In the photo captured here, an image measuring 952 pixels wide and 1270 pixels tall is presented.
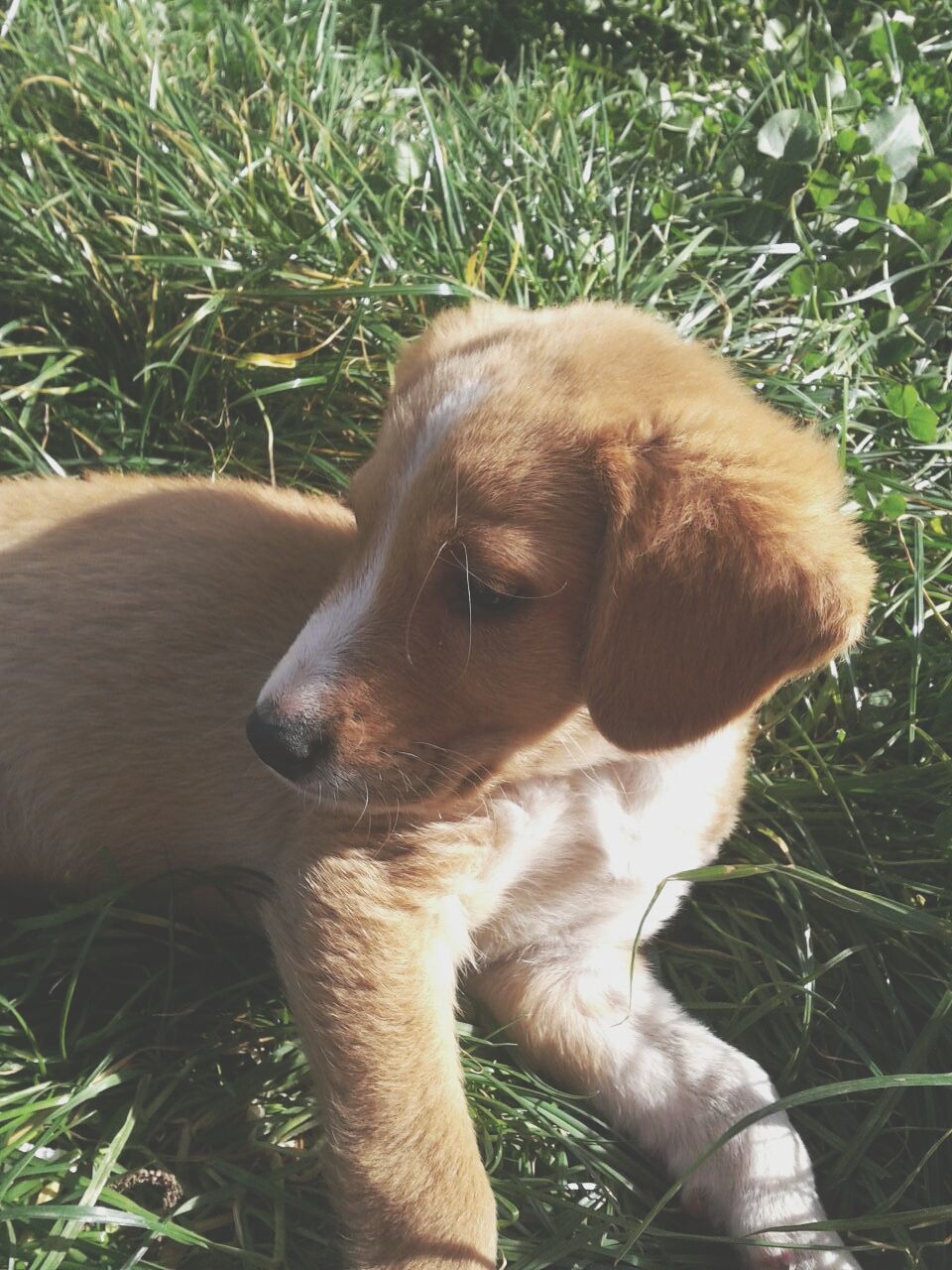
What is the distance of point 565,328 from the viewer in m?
2.46

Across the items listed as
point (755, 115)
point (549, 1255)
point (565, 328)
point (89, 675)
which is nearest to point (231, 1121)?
point (549, 1255)

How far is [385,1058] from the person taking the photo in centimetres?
220

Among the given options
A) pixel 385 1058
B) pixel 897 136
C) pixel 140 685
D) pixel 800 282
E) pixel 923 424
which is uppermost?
pixel 897 136

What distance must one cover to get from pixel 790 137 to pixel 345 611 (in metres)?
2.75

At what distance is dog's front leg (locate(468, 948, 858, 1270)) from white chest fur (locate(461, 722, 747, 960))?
10 cm

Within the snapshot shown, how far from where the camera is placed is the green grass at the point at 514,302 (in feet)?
7.89

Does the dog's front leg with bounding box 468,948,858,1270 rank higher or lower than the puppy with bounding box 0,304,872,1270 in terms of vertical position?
lower

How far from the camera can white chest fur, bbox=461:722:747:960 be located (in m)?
2.54

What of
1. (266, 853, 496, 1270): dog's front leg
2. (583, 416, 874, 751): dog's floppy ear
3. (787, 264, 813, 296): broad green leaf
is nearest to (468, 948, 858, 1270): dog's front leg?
(266, 853, 496, 1270): dog's front leg

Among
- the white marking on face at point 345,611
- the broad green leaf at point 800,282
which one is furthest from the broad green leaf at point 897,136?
the white marking on face at point 345,611

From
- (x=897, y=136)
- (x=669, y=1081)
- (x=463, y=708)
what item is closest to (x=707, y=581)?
(x=463, y=708)

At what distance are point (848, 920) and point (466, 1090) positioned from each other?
3.27ft

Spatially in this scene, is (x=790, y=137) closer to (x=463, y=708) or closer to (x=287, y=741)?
(x=463, y=708)

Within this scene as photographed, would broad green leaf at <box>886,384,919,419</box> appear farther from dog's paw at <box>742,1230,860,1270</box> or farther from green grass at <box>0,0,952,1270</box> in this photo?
dog's paw at <box>742,1230,860,1270</box>
